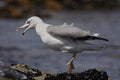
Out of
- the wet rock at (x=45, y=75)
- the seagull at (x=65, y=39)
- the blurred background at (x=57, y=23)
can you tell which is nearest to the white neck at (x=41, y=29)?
the seagull at (x=65, y=39)

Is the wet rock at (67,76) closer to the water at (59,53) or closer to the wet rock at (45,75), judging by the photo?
the wet rock at (45,75)

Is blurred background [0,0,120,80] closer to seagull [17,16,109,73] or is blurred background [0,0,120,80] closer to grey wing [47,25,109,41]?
seagull [17,16,109,73]

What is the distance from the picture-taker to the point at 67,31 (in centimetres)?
966

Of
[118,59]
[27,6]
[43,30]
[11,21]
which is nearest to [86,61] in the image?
[118,59]

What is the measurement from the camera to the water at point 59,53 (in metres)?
16.3

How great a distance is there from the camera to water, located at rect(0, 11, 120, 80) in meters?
16.3

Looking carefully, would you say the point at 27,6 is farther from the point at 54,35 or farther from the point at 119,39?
the point at 54,35

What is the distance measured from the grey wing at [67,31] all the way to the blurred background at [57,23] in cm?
194

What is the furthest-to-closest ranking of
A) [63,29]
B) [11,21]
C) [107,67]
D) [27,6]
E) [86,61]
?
[27,6] < [11,21] < [86,61] < [107,67] < [63,29]

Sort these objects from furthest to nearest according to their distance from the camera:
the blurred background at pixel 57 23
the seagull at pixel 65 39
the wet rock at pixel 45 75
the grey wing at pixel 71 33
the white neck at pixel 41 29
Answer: the blurred background at pixel 57 23
the white neck at pixel 41 29
the seagull at pixel 65 39
the grey wing at pixel 71 33
the wet rock at pixel 45 75

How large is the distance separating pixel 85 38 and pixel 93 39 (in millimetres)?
145

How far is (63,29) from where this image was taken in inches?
383

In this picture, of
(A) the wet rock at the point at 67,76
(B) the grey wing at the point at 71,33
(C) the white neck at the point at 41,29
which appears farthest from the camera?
(C) the white neck at the point at 41,29

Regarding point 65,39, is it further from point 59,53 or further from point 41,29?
point 59,53
